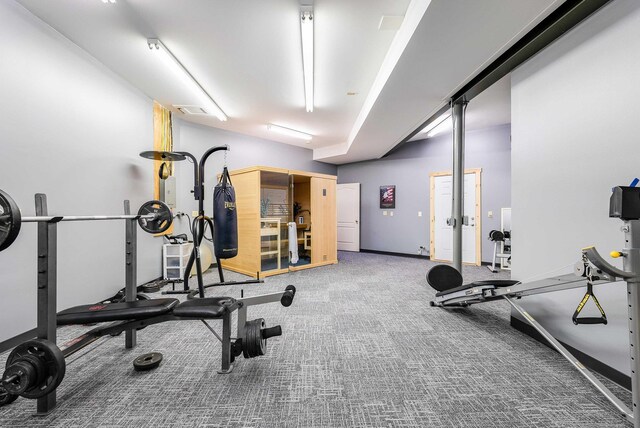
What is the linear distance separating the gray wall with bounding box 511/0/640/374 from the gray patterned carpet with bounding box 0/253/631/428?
16.7 inches

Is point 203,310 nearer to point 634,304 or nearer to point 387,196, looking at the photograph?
point 634,304

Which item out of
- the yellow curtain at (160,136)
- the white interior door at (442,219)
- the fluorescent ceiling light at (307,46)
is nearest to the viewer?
the fluorescent ceiling light at (307,46)

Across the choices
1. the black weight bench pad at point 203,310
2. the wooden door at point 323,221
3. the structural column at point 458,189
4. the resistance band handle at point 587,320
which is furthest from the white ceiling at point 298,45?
the black weight bench pad at point 203,310

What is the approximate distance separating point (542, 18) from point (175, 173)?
18.3 ft

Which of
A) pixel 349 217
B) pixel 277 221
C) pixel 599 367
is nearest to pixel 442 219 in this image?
pixel 349 217

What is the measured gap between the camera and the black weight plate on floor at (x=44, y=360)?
1366 millimetres

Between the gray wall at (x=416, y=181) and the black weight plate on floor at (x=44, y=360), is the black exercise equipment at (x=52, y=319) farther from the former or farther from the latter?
the gray wall at (x=416, y=181)

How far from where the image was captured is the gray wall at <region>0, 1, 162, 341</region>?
2.21m

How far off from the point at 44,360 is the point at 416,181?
23.2 ft

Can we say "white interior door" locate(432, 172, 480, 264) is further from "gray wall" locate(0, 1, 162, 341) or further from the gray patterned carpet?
"gray wall" locate(0, 1, 162, 341)

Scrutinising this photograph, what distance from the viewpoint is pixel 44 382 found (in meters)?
1.41

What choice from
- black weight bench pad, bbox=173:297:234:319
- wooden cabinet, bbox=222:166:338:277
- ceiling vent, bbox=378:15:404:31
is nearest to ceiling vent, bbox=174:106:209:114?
wooden cabinet, bbox=222:166:338:277

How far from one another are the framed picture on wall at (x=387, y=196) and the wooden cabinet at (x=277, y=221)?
2099 mm

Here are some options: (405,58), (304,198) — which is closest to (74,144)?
(405,58)
